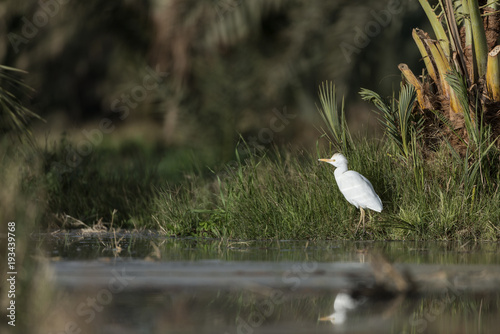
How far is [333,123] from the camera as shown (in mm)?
11578

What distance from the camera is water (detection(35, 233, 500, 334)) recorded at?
17.7 feet

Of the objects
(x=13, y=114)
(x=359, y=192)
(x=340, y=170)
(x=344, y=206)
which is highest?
(x=13, y=114)

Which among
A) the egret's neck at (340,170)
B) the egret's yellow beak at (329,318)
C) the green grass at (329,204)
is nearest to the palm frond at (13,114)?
the green grass at (329,204)

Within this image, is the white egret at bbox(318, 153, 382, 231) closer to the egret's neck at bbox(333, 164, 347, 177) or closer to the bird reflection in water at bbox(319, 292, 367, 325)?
the egret's neck at bbox(333, 164, 347, 177)

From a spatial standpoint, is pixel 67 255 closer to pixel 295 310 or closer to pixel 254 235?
pixel 254 235

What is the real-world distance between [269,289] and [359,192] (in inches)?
140

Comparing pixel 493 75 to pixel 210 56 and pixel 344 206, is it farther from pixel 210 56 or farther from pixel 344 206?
pixel 210 56

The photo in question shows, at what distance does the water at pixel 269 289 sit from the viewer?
5409 millimetres

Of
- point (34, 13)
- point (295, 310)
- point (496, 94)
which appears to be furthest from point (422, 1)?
point (34, 13)

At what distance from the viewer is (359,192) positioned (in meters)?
10.0

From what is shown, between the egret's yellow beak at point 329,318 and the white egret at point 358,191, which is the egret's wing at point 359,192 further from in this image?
the egret's yellow beak at point 329,318

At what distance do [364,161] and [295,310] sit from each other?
562 centimetres

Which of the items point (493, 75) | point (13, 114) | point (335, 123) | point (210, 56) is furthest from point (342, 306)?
point (210, 56)

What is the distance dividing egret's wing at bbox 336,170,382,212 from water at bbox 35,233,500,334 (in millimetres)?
523
